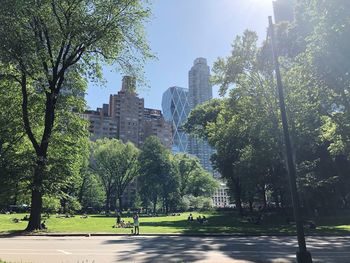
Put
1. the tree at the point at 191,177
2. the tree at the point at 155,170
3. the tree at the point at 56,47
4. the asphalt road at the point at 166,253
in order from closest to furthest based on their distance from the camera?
the asphalt road at the point at 166,253, the tree at the point at 56,47, the tree at the point at 155,170, the tree at the point at 191,177

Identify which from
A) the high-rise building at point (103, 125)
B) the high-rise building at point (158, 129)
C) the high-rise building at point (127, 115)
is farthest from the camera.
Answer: the high-rise building at point (158, 129)

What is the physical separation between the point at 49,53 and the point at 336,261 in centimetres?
2317

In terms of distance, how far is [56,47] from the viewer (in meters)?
28.8

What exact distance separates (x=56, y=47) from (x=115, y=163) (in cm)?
6428

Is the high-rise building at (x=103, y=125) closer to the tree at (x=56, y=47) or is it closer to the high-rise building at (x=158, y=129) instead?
the high-rise building at (x=158, y=129)

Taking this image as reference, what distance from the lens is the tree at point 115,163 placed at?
90250 millimetres

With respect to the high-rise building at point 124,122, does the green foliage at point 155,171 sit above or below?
below

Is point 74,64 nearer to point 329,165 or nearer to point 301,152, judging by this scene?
point 301,152

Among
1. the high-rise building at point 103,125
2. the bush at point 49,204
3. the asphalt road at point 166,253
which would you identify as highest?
the high-rise building at point 103,125

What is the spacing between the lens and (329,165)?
155 feet

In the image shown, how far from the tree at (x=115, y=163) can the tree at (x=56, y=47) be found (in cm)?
5850

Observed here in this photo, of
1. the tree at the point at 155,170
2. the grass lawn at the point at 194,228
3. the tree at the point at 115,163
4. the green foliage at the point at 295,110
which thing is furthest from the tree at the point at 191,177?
the grass lawn at the point at 194,228

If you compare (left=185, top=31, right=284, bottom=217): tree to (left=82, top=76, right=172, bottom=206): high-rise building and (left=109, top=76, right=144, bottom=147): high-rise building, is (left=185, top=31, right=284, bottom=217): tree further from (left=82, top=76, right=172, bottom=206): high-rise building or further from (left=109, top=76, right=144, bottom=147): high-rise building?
(left=109, top=76, right=144, bottom=147): high-rise building

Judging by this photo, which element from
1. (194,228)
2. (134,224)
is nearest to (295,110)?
(194,228)
